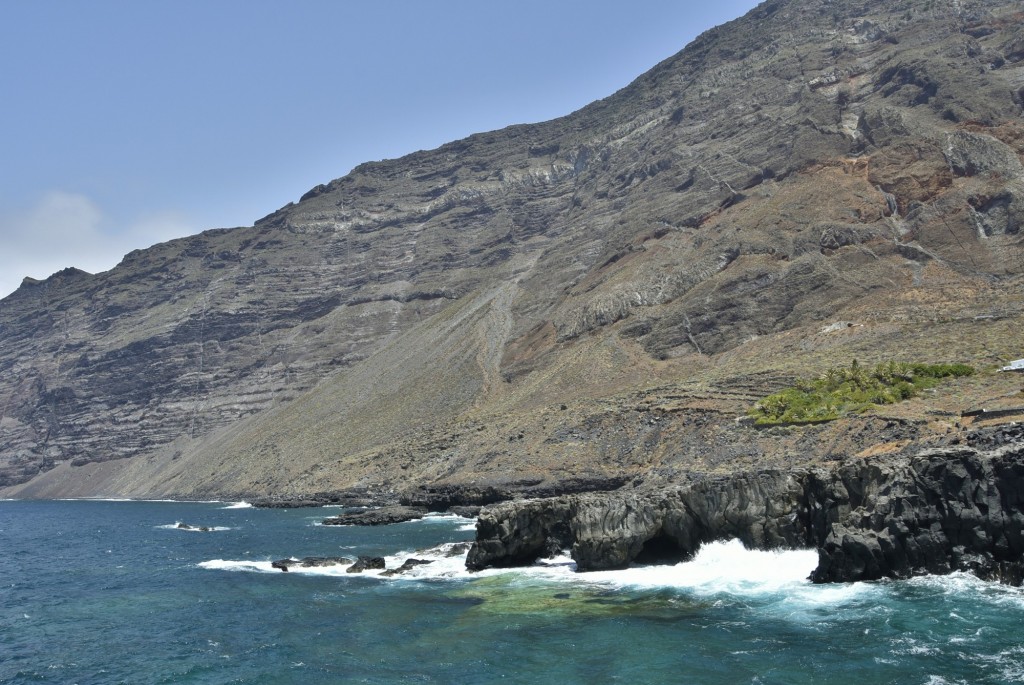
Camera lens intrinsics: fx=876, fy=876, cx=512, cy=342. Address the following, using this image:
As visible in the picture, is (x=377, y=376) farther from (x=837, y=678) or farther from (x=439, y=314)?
(x=837, y=678)

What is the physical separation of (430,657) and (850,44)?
6460 inches

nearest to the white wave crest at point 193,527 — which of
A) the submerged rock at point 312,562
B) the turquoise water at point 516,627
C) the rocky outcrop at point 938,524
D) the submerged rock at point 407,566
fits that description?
the turquoise water at point 516,627

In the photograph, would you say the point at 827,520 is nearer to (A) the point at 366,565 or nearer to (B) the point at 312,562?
(A) the point at 366,565

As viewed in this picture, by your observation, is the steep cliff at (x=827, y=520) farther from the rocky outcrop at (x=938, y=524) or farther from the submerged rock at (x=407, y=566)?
the submerged rock at (x=407, y=566)

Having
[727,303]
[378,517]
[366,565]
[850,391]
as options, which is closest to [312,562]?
[366,565]

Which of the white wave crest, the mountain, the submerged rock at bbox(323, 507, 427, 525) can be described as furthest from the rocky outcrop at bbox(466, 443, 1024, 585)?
the white wave crest

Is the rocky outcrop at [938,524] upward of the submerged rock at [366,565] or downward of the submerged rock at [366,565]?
upward

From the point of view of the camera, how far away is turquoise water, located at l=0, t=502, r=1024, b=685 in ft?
92.2

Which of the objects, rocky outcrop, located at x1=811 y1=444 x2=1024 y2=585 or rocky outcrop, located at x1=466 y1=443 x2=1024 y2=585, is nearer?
rocky outcrop, located at x1=811 y1=444 x2=1024 y2=585

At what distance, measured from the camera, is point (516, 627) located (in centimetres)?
3491

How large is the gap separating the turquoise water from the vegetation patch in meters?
30.3

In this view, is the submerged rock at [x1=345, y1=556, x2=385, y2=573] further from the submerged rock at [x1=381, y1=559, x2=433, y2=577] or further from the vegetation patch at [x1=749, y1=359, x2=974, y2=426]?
the vegetation patch at [x1=749, y1=359, x2=974, y2=426]

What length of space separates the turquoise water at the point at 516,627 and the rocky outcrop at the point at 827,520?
1.24 m

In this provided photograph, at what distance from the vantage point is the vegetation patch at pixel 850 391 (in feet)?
228
